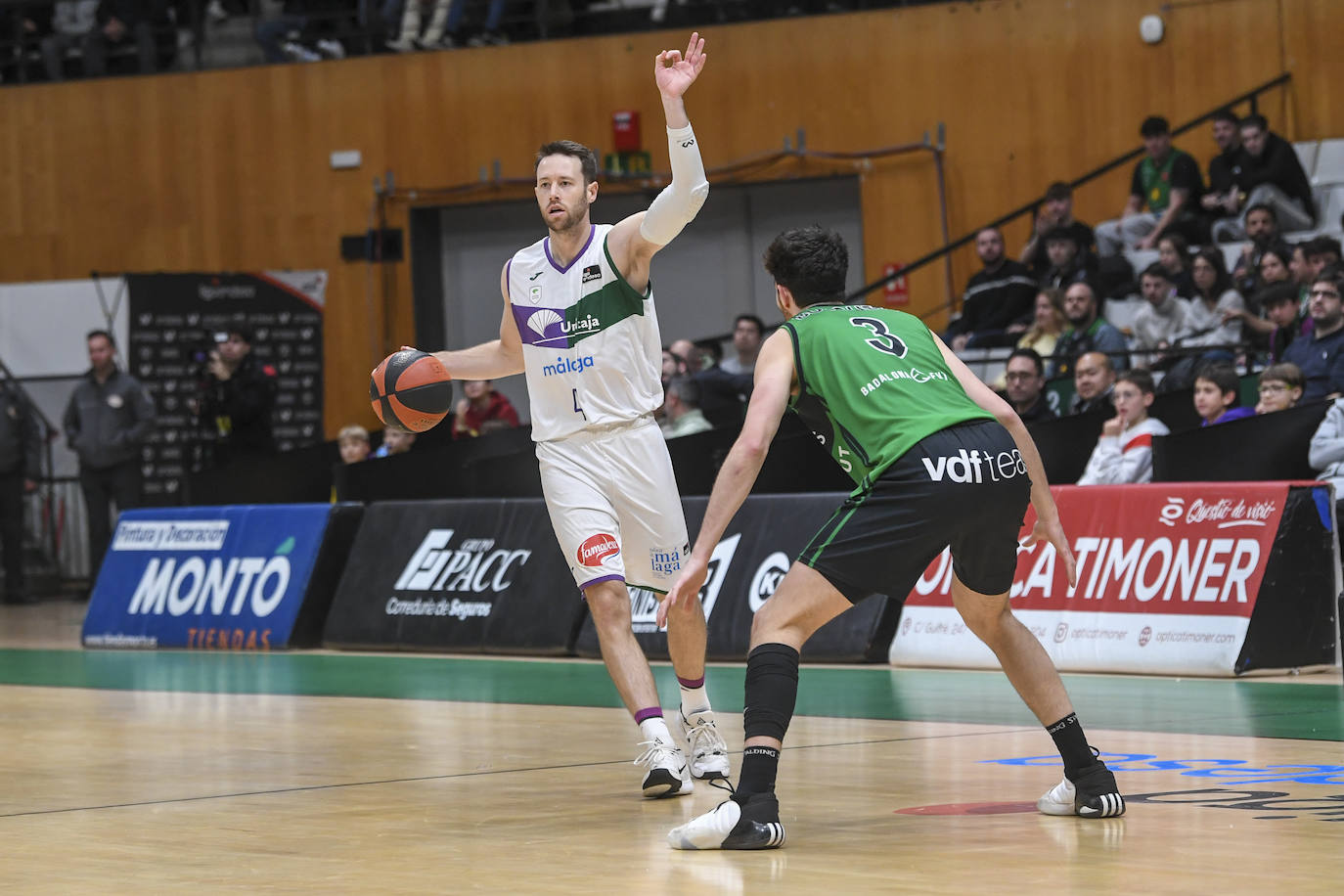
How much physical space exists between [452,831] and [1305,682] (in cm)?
500

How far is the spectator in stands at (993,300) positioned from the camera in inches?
599

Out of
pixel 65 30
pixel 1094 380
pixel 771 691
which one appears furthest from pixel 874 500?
pixel 65 30

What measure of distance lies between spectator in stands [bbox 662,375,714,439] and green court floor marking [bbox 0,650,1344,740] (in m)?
2.63

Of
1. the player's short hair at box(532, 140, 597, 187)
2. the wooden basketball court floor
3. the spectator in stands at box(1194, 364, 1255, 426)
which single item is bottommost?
the wooden basketball court floor

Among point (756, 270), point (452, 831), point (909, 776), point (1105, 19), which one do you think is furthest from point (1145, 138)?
point (452, 831)

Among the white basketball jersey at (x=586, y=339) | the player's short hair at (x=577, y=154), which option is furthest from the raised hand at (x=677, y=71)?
the white basketball jersey at (x=586, y=339)

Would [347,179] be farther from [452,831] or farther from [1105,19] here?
[452,831]

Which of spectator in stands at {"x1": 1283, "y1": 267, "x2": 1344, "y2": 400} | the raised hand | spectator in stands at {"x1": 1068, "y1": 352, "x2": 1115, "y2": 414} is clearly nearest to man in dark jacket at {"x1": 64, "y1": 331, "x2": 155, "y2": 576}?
spectator in stands at {"x1": 1068, "y1": 352, "x2": 1115, "y2": 414}

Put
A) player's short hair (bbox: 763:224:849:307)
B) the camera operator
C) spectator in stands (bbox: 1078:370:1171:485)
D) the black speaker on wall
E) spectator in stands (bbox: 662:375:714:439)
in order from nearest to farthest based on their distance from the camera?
player's short hair (bbox: 763:224:849:307) → spectator in stands (bbox: 1078:370:1171:485) → spectator in stands (bbox: 662:375:714:439) → the camera operator → the black speaker on wall

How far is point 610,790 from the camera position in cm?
652

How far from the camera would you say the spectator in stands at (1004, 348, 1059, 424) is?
12.1m

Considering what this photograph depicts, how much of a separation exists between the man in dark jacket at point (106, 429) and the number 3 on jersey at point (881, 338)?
12665 millimetres

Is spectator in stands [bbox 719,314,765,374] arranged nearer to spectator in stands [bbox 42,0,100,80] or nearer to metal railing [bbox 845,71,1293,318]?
metal railing [bbox 845,71,1293,318]

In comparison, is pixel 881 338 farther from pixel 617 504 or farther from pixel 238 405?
pixel 238 405
